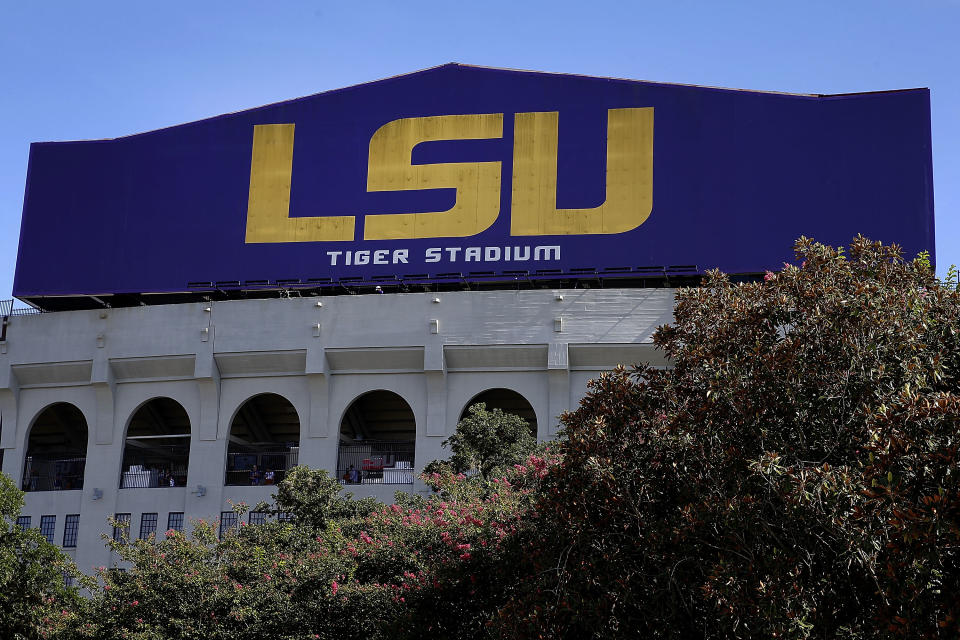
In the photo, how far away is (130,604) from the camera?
2597 centimetres

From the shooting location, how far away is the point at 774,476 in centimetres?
1403

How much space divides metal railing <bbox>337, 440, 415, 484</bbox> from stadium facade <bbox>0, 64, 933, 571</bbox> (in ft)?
0.43

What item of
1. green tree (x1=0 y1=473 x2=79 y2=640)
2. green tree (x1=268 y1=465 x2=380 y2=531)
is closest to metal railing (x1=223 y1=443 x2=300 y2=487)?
green tree (x1=268 y1=465 x2=380 y2=531)

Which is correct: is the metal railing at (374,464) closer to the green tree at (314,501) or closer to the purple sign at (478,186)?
the purple sign at (478,186)

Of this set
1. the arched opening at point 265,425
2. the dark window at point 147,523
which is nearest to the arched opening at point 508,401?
the arched opening at point 265,425

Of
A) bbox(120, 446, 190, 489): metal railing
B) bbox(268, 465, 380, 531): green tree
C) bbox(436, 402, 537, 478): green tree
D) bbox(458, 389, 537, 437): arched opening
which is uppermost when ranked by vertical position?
bbox(458, 389, 537, 437): arched opening

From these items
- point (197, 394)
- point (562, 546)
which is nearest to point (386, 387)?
point (197, 394)

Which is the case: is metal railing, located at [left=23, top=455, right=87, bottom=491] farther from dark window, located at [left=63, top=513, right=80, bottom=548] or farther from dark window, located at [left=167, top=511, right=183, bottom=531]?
dark window, located at [left=167, top=511, right=183, bottom=531]

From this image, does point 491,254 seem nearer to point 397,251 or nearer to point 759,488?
point 397,251

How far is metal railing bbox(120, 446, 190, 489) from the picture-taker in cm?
4941

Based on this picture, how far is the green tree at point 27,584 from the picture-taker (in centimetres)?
3175

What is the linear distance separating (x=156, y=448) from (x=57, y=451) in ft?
15.5

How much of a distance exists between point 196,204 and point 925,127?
32.1 metres

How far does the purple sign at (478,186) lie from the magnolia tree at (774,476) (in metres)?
31.0
